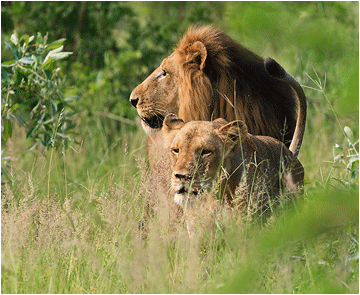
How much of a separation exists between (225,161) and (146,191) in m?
0.51

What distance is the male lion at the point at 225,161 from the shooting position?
264 centimetres

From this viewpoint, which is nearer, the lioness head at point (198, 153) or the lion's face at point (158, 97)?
the lioness head at point (198, 153)

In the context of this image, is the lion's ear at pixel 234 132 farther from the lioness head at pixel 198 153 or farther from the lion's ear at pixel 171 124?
the lion's ear at pixel 171 124

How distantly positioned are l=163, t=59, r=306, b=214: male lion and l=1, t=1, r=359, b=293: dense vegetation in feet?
0.56

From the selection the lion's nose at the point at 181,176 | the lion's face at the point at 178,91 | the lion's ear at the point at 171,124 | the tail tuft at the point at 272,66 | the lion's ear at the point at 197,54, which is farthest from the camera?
the lion's face at the point at 178,91

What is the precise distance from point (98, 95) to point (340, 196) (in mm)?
7108

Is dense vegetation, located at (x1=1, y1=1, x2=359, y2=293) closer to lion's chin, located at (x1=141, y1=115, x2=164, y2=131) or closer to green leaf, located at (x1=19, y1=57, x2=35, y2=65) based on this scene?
green leaf, located at (x1=19, y1=57, x2=35, y2=65)

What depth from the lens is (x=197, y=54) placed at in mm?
3857

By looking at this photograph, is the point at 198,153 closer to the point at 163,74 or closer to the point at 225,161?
the point at 225,161

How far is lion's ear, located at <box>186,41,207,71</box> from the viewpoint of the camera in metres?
3.79

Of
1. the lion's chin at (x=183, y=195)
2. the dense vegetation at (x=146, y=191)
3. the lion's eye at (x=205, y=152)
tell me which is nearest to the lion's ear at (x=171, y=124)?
the dense vegetation at (x=146, y=191)

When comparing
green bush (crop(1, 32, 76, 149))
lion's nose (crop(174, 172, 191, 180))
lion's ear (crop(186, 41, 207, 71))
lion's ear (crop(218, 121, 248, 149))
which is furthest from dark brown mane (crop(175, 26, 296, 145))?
lion's nose (crop(174, 172, 191, 180))

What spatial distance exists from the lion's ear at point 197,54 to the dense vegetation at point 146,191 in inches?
38.1

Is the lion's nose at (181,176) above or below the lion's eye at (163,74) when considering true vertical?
below
